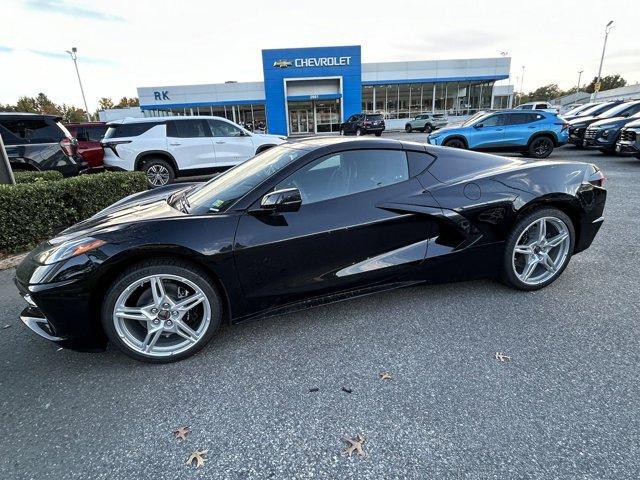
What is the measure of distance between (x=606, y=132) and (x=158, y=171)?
1286 centimetres

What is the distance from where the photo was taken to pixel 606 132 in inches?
446

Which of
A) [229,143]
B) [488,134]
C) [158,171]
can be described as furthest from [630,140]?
[158,171]

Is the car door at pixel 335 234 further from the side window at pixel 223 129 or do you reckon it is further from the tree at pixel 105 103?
the tree at pixel 105 103

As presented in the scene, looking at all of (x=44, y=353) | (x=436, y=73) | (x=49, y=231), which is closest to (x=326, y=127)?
(x=436, y=73)

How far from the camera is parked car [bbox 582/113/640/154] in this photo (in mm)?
11195

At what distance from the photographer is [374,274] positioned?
285 cm

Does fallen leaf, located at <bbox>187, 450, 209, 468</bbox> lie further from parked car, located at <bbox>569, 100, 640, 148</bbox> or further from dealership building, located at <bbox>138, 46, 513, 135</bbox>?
dealership building, located at <bbox>138, 46, 513, 135</bbox>

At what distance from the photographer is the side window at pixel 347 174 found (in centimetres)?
279

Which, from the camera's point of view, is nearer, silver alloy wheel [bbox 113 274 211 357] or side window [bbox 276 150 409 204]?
silver alloy wheel [bbox 113 274 211 357]

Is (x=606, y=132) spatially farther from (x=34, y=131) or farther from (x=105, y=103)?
(x=105, y=103)

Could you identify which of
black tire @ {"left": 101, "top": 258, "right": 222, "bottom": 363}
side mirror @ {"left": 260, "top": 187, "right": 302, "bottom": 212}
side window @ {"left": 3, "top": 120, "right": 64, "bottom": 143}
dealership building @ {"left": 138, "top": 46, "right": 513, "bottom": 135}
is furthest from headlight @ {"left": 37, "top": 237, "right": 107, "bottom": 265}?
dealership building @ {"left": 138, "top": 46, "right": 513, "bottom": 135}

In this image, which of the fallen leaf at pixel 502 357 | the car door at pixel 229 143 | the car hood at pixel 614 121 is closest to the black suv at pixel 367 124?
the car hood at pixel 614 121

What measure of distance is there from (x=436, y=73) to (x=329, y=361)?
1492 inches

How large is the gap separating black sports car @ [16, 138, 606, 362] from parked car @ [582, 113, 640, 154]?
10.2 metres
